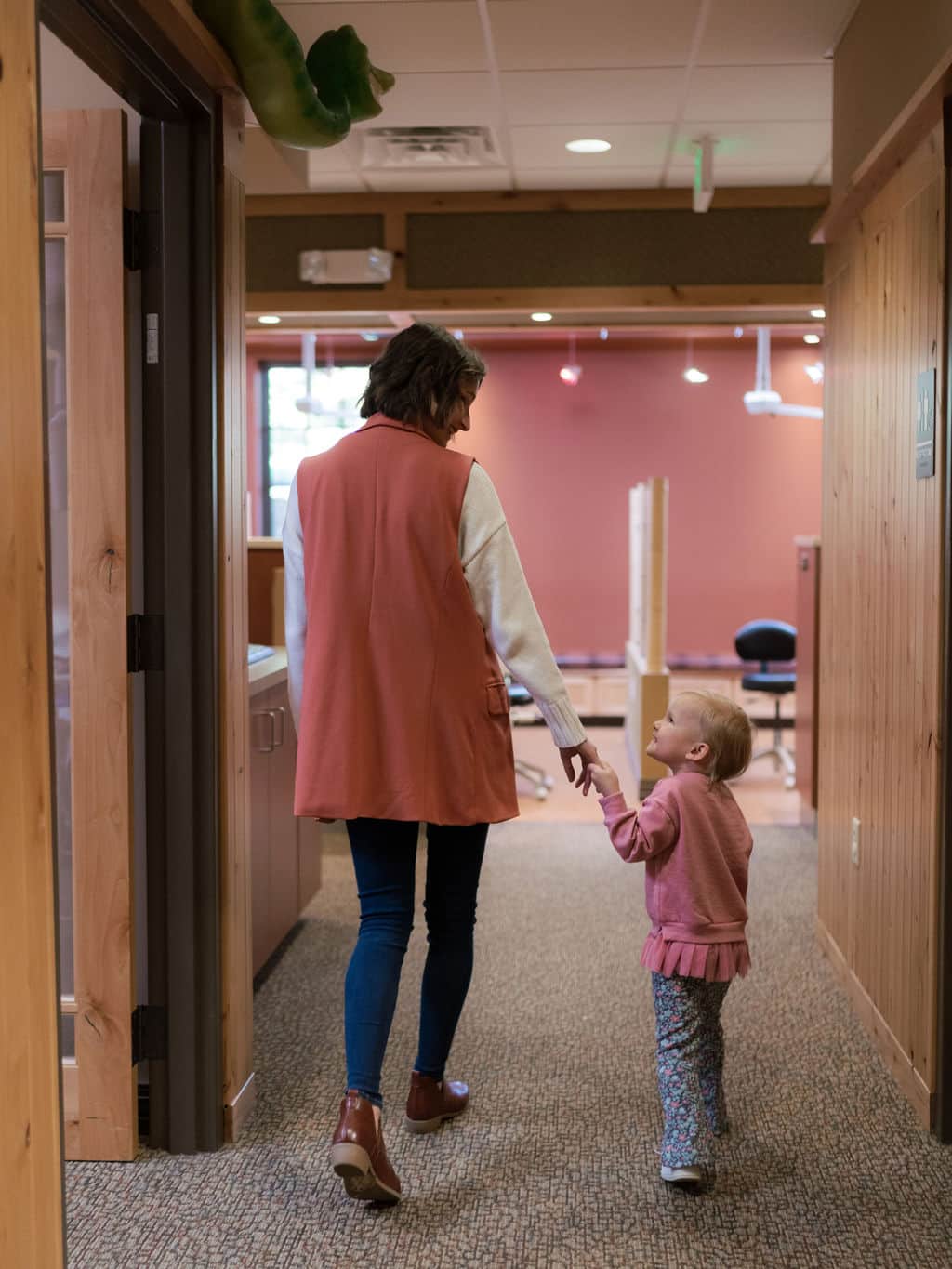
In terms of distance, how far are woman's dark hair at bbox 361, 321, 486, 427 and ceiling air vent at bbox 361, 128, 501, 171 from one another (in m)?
2.59

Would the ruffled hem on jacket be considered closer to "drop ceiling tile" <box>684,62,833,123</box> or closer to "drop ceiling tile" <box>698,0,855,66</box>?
"drop ceiling tile" <box>698,0,855,66</box>

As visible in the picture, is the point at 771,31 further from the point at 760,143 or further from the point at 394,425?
the point at 394,425

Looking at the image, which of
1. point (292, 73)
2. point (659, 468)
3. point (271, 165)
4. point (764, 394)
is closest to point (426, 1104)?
point (292, 73)

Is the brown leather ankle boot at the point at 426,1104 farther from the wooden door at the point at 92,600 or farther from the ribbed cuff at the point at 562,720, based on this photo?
the ribbed cuff at the point at 562,720

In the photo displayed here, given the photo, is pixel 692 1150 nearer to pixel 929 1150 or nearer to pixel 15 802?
pixel 929 1150

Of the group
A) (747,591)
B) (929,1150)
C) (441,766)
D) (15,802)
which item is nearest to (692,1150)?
(929,1150)

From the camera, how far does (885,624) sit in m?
2.93

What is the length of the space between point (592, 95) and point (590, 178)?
1.02m

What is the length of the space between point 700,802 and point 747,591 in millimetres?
7328

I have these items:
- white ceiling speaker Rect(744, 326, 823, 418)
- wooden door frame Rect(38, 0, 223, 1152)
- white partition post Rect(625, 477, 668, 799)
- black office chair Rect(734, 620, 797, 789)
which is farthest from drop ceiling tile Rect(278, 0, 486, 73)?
white ceiling speaker Rect(744, 326, 823, 418)

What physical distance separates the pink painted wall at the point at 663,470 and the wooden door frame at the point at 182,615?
6978mm

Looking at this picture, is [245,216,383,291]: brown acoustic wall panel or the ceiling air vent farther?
[245,216,383,291]: brown acoustic wall panel

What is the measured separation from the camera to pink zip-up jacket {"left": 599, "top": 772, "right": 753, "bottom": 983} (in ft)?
7.22

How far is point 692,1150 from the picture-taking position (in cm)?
222
